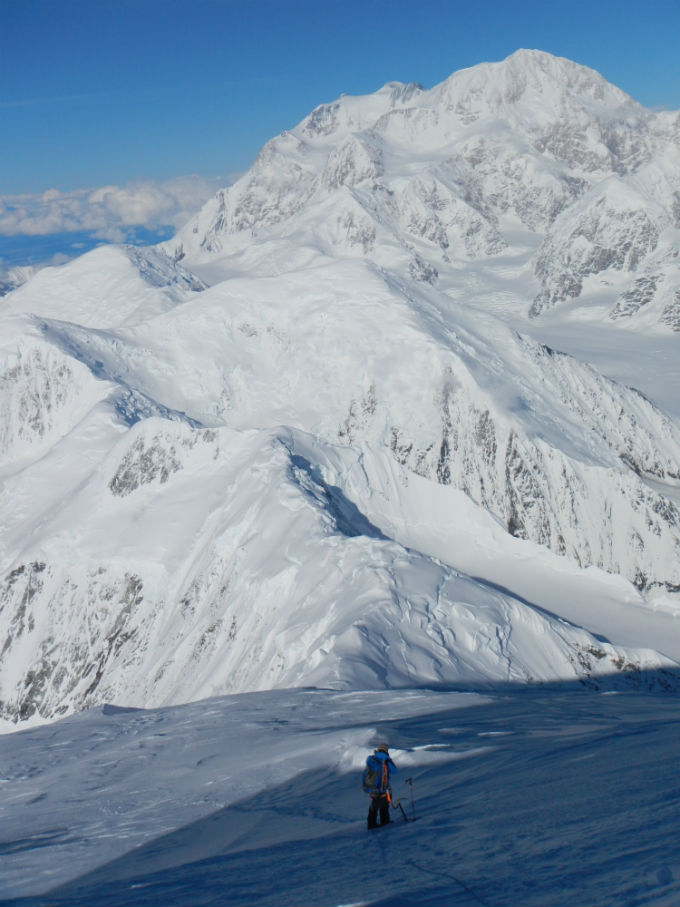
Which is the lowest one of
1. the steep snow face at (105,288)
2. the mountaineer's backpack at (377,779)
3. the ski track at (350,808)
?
the ski track at (350,808)

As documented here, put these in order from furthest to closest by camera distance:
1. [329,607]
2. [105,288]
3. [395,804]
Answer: [105,288] → [329,607] → [395,804]

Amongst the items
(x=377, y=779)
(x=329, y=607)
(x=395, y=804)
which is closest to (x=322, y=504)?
(x=329, y=607)

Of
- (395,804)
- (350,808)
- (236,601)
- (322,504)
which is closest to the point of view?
(395,804)

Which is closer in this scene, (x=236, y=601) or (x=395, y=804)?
(x=395, y=804)

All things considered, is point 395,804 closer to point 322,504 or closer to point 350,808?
point 350,808

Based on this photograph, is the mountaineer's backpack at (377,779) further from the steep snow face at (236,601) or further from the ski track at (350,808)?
the steep snow face at (236,601)

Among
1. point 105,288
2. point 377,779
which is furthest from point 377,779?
point 105,288

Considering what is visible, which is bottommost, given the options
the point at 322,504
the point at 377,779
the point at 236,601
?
the point at 236,601

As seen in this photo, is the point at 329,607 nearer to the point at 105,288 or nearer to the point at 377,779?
the point at 377,779

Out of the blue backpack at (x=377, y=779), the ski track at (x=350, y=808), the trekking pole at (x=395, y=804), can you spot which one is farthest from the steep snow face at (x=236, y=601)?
the blue backpack at (x=377, y=779)

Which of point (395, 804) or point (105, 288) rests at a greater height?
point (105, 288)
